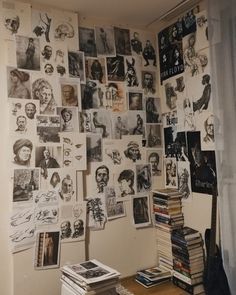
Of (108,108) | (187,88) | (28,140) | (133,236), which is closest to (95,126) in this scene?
(108,108)

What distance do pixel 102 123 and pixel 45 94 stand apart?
13.9 inches

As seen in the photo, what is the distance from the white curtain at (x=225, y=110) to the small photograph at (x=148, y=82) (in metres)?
0.59

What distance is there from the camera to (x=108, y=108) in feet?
6.08

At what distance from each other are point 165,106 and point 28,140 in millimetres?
862

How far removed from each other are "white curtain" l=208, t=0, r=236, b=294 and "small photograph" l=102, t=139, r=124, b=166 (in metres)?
0.61

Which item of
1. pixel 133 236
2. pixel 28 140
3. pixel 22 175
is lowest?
pixel 133 236

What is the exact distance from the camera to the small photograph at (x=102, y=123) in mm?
1807

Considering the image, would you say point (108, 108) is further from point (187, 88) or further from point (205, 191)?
point (205, 191)

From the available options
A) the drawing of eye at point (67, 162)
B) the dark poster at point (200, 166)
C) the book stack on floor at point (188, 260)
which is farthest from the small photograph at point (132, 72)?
the book stack on floor at point (188, 260)

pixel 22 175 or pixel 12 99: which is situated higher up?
pixel 12 99

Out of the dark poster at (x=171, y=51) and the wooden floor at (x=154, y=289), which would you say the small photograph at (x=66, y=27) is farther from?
the wooden floor at (x=154, y=289)

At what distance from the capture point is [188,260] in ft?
5.42

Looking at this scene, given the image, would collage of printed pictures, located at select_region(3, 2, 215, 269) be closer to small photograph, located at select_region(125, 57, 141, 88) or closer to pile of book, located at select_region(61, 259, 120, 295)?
small photograph, located at select_region(125, 57, 141, 88)

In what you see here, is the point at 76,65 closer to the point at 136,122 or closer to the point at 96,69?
the point at 96,69
